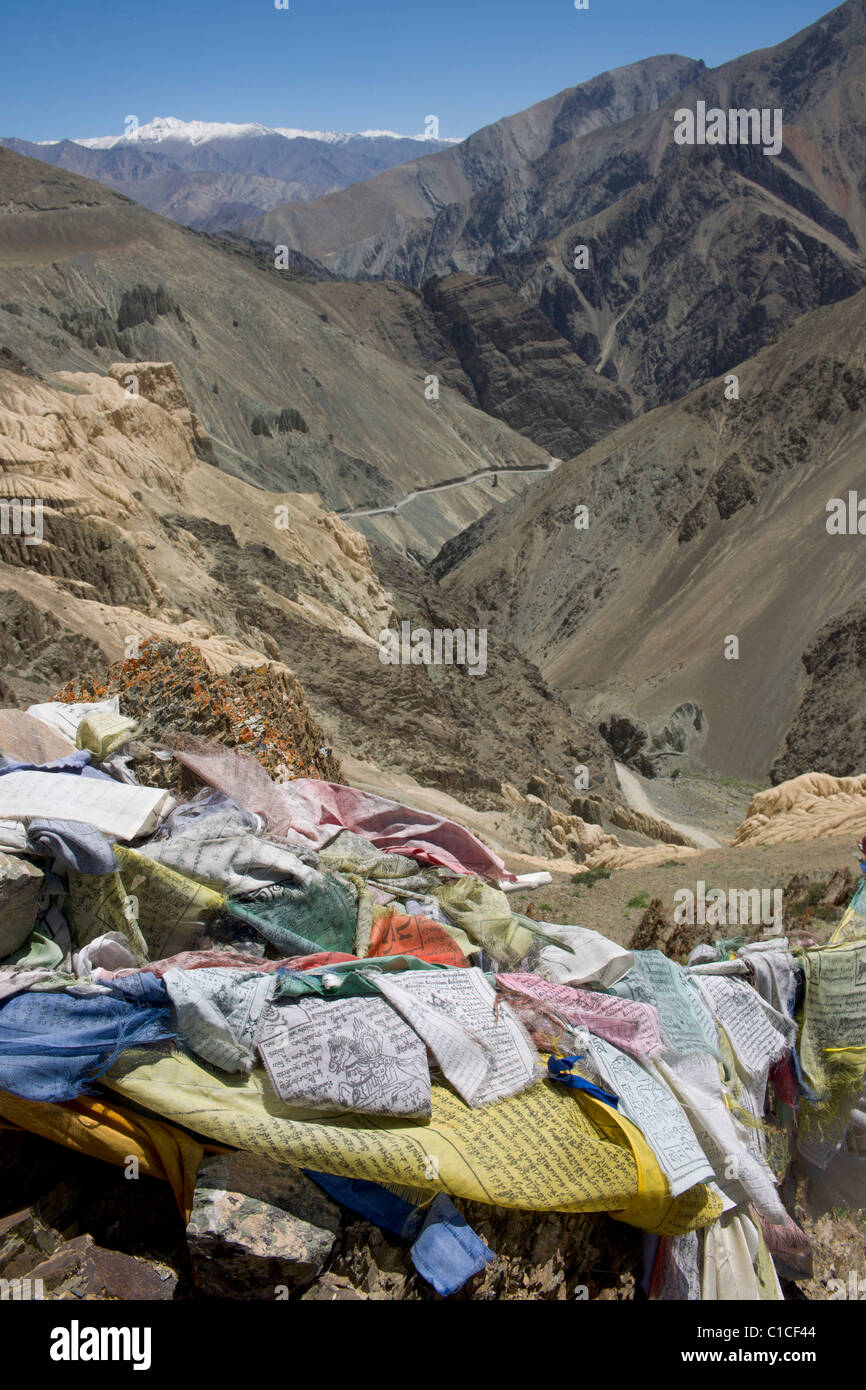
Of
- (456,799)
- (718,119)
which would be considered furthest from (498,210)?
(456,799)

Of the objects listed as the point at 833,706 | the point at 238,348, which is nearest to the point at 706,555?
the point at 833,706

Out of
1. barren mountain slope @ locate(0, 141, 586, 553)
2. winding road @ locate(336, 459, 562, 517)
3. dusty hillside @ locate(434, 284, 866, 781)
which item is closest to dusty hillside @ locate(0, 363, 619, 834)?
dusty hillside @ locate(434, 284, 866, 781)

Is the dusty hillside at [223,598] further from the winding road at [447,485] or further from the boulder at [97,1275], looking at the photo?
Result: the winding road at [447,485]

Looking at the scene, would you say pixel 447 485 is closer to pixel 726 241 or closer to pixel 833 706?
pixel 833 706

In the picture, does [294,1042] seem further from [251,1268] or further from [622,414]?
[622,414]

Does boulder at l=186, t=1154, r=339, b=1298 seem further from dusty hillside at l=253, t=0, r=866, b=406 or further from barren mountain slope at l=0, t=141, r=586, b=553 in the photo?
dusty hillside at l=253, t=0, r=866, b=406

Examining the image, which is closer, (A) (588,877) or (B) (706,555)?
(A) (588,877)

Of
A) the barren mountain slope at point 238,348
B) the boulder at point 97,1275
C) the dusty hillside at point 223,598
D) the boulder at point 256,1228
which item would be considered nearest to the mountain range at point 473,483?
the dusty hillside at point 223,598

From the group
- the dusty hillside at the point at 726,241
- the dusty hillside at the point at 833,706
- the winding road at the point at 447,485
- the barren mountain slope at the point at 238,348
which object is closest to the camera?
the dusty hillside at the point at 833,706

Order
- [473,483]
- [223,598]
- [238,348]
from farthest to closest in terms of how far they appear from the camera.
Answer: [473,483], [238,348], [223,598]
